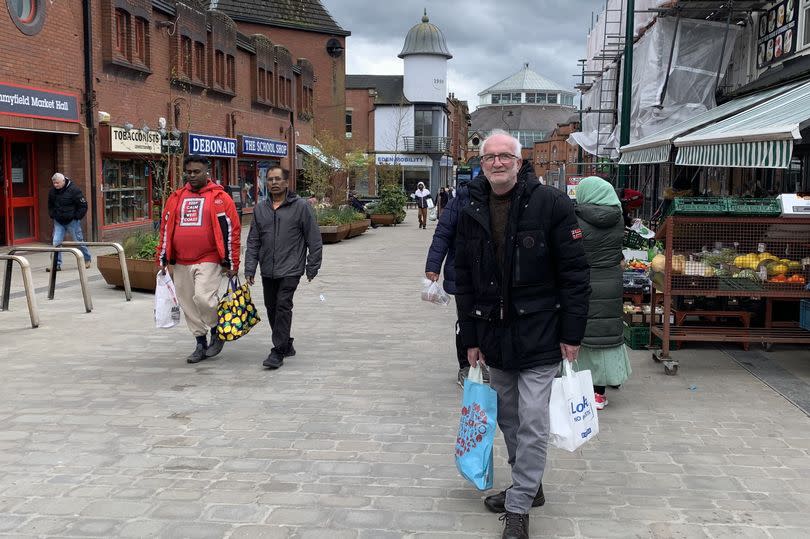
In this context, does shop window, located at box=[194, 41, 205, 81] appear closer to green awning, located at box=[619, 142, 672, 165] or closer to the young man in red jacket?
green awning, located at box=[619, 142, 672, 165]

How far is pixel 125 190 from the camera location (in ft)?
68.6

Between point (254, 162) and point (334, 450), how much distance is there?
93.3 feet

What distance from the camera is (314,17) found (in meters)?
43.2

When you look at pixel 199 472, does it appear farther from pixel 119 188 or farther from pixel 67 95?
pixel 119 188

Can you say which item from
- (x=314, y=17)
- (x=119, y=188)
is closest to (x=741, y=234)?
(x=119, y=188)

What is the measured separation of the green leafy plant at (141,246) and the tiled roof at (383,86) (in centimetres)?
5185

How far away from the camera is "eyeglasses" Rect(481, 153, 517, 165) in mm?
3844

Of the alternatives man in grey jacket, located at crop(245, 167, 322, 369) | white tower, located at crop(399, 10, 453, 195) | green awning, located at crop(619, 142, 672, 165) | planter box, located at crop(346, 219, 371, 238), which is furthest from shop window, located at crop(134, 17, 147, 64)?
white tower, located at crop(399, 10, 453, 195)

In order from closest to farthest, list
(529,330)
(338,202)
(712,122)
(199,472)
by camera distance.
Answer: (529,330)
(199,472)
(712,122)
(338,202)

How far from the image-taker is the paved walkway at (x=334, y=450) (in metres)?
4.05

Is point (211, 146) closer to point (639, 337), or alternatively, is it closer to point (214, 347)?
point (214, 347)

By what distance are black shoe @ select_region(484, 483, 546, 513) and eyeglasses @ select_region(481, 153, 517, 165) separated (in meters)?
1.68

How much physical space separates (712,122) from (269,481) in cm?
905

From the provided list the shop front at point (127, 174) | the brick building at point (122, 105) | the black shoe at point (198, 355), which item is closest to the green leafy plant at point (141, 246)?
the brick building at point (122, 105)
